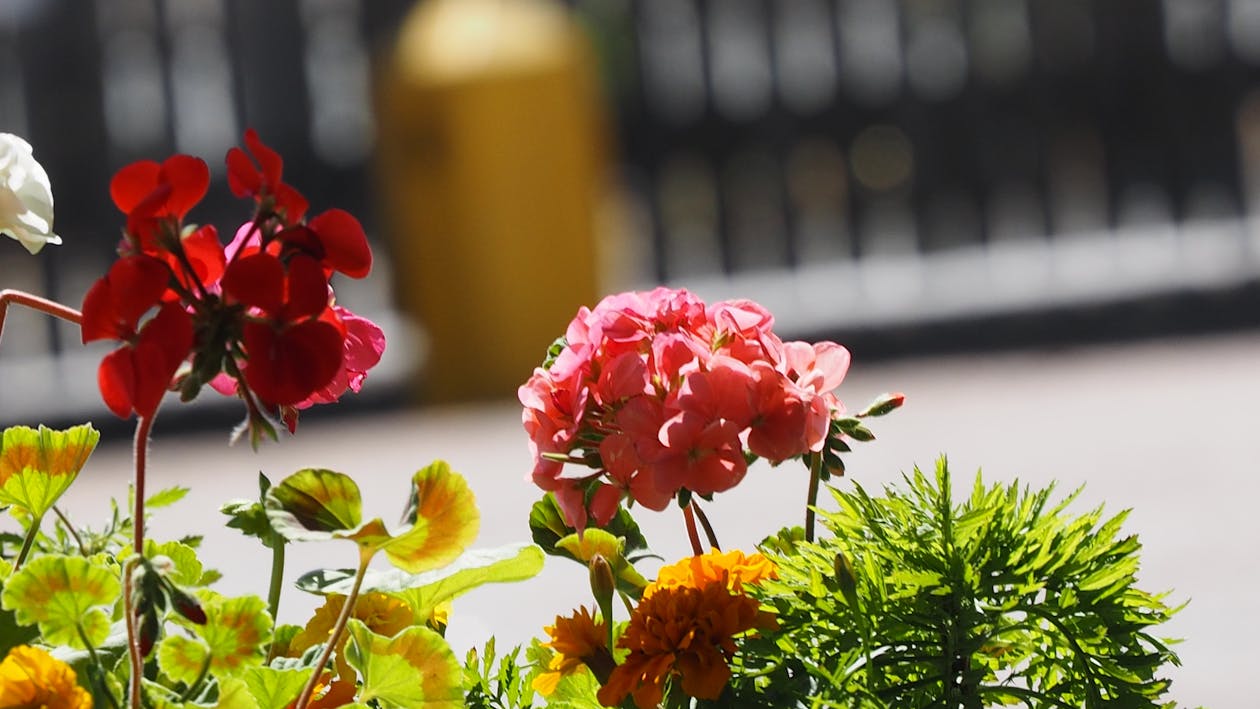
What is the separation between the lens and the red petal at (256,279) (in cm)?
59

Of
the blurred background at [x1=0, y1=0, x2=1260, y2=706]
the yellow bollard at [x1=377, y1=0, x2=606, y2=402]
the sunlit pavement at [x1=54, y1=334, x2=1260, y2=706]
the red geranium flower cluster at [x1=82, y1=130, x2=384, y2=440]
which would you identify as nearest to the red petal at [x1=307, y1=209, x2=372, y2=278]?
the red geranium flower cluster at [x1=82, y1=130, x2=384, y2=440]

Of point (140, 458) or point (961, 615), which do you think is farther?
point (961, 615)

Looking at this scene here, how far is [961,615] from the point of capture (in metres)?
0.69

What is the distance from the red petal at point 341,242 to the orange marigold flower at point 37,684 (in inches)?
6.0

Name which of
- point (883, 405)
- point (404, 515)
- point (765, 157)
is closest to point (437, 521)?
point (404, 515)

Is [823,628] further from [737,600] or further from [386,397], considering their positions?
[386,397]

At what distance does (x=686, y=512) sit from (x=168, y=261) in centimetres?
26

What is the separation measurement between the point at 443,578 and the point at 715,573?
10 centimetres

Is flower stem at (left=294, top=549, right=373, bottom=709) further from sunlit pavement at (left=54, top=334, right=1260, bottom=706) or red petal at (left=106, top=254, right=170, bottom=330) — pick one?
sunlit pavement at (left=54, top=334, right=1260, bottom=706)

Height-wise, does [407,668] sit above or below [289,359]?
below

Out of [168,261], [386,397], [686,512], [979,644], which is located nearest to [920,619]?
[979,644]

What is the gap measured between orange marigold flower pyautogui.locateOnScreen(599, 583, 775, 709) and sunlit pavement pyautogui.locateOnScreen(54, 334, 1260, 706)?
4.36 ft

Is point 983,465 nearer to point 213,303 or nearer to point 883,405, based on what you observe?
point 883,405

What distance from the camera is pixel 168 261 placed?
61cm
